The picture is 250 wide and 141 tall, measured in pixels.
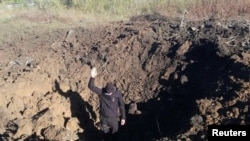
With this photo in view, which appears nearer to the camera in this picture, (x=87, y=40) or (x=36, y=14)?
(x=87, y=40)

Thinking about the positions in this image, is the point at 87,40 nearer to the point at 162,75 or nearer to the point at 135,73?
the point at 135,73

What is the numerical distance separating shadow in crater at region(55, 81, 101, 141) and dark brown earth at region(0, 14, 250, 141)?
0.02 meters

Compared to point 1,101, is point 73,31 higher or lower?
higher

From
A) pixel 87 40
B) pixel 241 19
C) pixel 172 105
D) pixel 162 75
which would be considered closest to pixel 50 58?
pixel 87 40

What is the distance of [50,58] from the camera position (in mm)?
11656

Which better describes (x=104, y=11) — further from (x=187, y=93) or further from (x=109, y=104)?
(x=109, y=104)

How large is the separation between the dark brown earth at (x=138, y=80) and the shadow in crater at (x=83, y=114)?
0.02 metres

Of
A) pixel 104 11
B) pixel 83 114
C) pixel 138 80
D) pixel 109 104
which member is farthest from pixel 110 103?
pixel 104 11

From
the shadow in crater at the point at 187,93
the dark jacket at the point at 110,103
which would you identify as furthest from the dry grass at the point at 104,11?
the dark jacket at the point at 110,103

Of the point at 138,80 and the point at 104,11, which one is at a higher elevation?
the point at 104,11

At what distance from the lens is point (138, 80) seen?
33.0 feet

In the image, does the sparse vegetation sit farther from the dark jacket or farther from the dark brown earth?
the dark jacket

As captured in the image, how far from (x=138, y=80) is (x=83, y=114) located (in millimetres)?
1696

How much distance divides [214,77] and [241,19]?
166 inches
